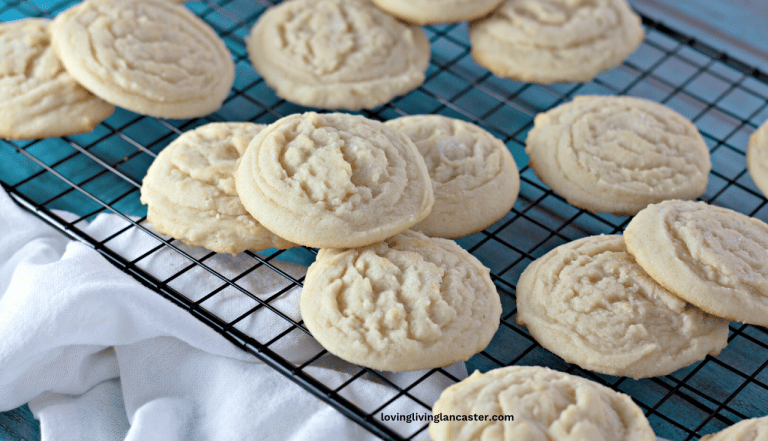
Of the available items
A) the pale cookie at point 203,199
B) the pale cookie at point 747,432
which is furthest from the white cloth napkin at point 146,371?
the pale cookie at point 747,432

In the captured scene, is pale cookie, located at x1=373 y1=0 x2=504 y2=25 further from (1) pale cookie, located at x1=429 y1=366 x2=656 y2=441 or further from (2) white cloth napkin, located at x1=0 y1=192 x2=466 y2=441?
(1) pale cookie, located at x1=429 y1=366 x2=656 y2=441

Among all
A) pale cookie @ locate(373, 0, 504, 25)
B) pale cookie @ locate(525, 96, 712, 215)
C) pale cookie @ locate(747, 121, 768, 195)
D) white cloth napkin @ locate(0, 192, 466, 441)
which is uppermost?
pale cookie @ locate(373, 0, 504, 25)

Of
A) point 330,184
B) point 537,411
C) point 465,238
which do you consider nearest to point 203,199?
point 330,184

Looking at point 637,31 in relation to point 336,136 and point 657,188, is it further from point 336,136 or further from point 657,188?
point 336,136

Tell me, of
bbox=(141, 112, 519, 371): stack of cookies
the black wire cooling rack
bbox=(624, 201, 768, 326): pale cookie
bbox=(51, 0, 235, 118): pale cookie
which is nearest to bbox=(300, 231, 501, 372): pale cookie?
bbox=(141, 112, 519, 371): stack of cookies

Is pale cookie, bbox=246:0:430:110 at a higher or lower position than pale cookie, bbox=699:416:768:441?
higher

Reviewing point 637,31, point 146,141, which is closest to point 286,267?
point 146,141

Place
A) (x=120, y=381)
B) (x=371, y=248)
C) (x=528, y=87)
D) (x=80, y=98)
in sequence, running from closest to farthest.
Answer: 1. (x=371, y=248)
2. (x=120, y=381)
3. (x=80, y=98)
4. (x=528, y=87)
